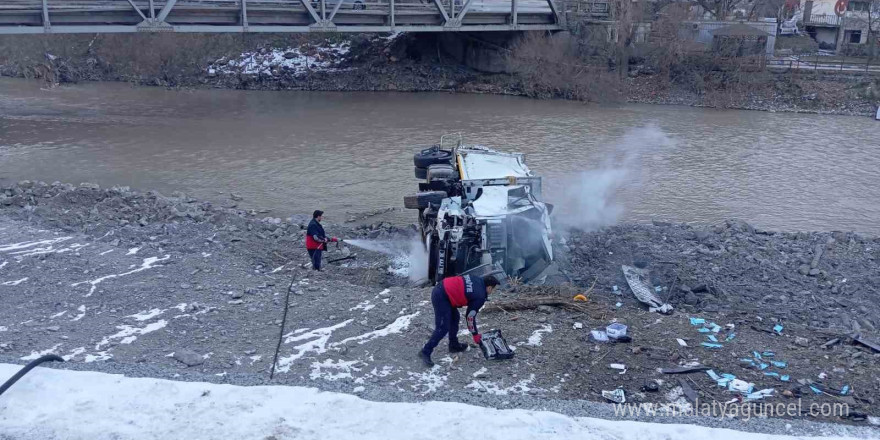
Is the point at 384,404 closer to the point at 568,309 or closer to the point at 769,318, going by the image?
the point at 568,309

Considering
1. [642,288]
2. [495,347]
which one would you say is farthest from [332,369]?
[642,288]

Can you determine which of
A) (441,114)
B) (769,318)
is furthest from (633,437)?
(441,114)

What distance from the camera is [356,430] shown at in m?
7.26

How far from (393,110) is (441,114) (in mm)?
2570

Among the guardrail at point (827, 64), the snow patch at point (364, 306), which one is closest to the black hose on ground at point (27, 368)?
the snow patch at point (364, 306)

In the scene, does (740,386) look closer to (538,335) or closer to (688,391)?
(688,391)

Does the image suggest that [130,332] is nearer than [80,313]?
Yes

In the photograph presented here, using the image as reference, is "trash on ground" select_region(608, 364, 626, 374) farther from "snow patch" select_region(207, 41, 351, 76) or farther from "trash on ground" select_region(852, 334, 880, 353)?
"snow patch" select_region(207, 41, 351, 76)

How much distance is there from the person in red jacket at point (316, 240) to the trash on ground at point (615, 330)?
18.1 ft

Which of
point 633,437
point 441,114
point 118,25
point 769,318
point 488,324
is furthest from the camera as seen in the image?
point 441,114

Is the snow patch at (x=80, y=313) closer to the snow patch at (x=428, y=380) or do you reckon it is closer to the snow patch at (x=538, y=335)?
the snow patch at (x=428, y=380)

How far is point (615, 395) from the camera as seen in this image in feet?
26.5

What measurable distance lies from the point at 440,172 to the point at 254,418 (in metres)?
6.83

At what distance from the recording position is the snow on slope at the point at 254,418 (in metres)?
7.18
